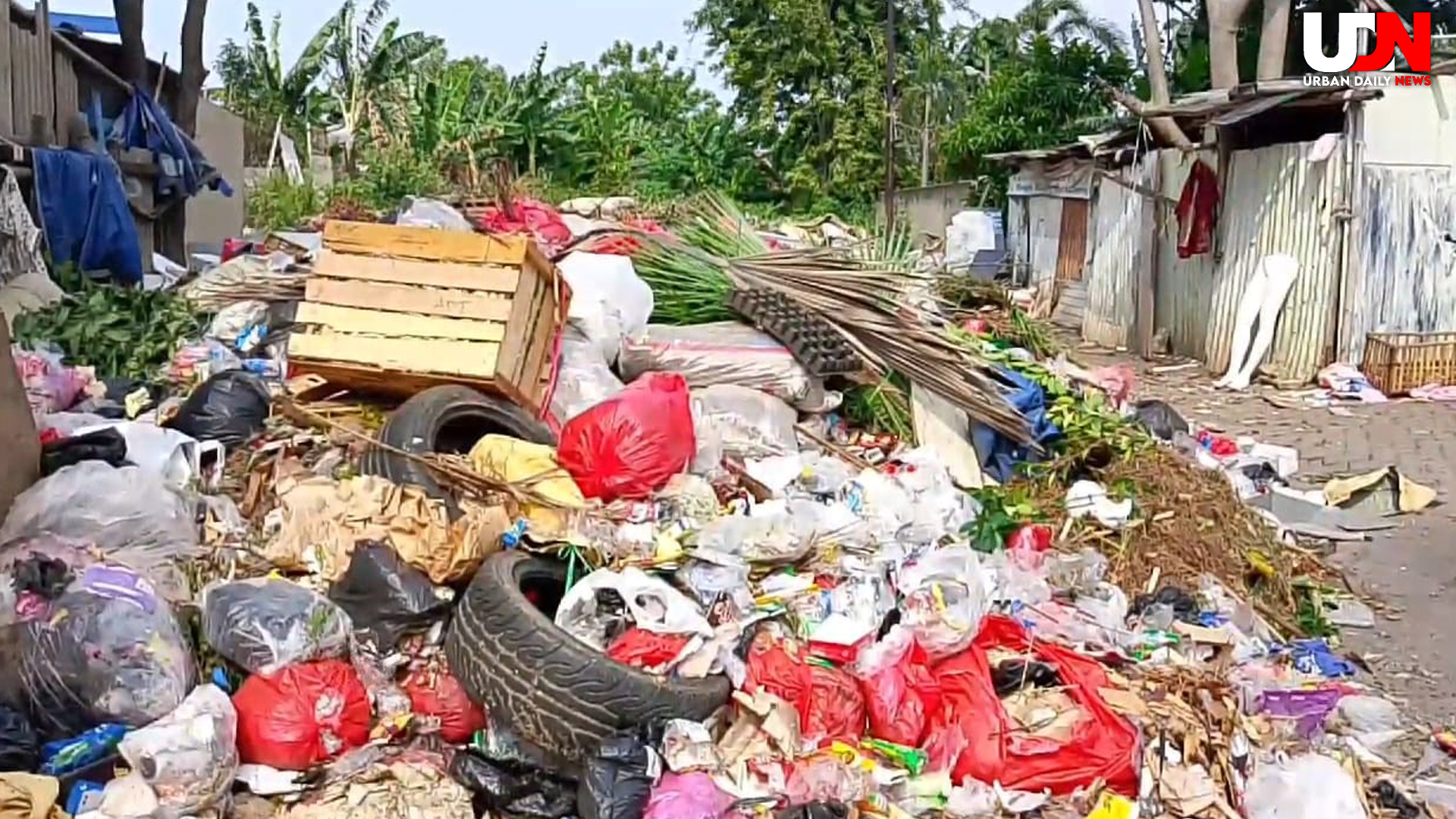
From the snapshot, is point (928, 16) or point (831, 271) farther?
point (928, 16)

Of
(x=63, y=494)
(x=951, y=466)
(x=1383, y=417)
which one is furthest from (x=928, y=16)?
(x=63, y=494)

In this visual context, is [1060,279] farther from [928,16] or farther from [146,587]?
[146,587]

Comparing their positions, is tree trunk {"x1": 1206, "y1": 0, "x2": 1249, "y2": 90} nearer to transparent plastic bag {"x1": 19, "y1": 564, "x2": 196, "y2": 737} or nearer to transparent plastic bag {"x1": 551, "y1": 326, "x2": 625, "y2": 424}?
transparent plastic bag {"x1": 551, "y1": 326, "x2": 625, "y2": 424}

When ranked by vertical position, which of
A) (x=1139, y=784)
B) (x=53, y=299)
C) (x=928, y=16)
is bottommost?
(x=1139, y=784)

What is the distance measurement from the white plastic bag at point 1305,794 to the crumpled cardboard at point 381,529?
2364mm

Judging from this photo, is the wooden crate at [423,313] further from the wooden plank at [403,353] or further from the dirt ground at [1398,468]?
the dirt ground at [1398,468]

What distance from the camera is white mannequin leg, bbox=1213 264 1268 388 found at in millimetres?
11906

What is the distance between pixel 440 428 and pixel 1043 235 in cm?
1500

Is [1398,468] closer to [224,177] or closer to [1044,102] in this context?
[224,177]

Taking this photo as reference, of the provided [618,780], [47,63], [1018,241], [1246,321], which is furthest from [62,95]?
[1018,241]

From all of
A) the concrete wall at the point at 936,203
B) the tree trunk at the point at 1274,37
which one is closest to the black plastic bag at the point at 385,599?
the tree trunk at the point at 1274,37

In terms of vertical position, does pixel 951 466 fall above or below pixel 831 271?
below

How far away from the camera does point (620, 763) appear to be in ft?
11.8

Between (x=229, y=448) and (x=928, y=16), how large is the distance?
25.1 metres
